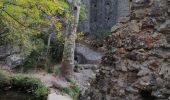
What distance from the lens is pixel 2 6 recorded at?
12820 millimetres

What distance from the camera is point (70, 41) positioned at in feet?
58.3

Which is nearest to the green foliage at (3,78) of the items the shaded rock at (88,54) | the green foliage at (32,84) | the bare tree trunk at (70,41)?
the green foliage at (32,84)

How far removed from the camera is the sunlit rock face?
28.8m

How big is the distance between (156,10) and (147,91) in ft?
3.18

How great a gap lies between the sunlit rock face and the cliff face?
23431 mm

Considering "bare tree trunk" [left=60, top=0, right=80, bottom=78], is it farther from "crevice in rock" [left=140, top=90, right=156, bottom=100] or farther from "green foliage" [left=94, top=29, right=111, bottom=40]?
"crevice in rock" [left=140, top=90, right=156, bottom=100]

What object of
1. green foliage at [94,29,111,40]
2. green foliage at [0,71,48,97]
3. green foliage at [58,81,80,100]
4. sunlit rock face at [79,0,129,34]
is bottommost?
green foliage at [58,81,80,100]

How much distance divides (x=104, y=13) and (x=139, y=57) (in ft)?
83.3

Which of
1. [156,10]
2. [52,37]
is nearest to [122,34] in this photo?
[156,10]

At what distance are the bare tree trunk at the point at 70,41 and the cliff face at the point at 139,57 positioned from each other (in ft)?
41.0

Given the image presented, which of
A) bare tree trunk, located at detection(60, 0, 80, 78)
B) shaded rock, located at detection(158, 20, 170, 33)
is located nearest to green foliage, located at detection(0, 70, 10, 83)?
bare tree trunk, located at detection(60, 0, 80, 78)

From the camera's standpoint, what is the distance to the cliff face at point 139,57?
4.29 meters

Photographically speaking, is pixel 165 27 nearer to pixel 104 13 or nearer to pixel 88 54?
pixel 88 54

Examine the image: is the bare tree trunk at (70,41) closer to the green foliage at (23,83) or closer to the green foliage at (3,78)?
the green foliage at (23,83)
